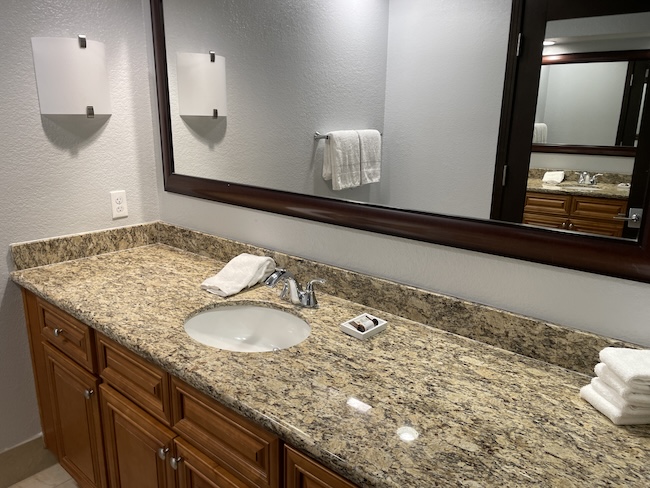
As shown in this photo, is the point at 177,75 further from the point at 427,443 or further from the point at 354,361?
the point at 427,443

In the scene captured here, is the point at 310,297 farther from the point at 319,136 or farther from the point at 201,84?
the point at 201,84

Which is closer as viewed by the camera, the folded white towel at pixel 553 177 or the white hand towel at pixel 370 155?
the folded white towel at pixel 553 177

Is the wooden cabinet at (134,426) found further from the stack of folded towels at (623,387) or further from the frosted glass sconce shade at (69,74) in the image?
the frosted glass sconce shade at (69,74)

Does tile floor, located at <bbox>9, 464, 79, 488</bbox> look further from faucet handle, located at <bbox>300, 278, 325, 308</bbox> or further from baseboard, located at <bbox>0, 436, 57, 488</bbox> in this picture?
faucet handle, located at <bbox>300, 278, 325, 308</bbox>

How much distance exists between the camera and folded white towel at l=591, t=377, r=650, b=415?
930mm

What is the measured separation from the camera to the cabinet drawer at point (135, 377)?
4.22 feet

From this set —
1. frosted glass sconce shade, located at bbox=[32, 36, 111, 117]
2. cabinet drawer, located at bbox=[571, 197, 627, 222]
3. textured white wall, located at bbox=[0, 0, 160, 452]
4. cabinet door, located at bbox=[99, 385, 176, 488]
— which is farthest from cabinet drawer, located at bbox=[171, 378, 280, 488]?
frosted glass sconce shade, located at bbox=[32, 36, 111, 117]

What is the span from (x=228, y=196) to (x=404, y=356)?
3.28 ft

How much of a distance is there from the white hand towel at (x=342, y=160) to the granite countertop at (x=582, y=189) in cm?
53

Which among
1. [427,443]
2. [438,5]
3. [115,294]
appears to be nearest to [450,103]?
[438,5]

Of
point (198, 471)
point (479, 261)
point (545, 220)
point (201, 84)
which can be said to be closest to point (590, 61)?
point (545, 220)

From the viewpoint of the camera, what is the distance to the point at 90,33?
72.5 inches

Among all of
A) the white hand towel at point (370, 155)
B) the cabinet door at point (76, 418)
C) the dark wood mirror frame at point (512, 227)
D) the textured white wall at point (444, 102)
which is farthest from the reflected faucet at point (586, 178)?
the cabinet door at point (76, 418)

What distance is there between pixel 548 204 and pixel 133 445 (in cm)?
134
